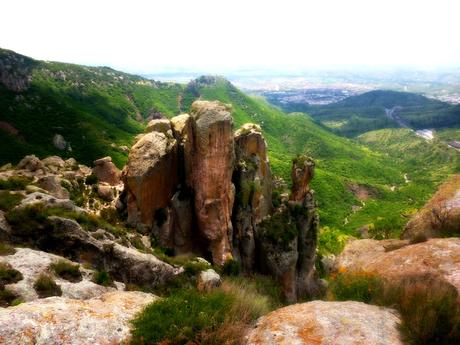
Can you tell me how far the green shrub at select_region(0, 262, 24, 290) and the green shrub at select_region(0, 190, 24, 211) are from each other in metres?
6.75

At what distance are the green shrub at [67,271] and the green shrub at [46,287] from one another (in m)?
1.16

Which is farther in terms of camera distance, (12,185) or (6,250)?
(12,185)

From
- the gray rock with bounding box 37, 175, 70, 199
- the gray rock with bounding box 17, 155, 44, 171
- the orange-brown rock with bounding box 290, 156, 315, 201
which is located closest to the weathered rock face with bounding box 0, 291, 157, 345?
the gray rock with bounding box 37, 175, 70, 199

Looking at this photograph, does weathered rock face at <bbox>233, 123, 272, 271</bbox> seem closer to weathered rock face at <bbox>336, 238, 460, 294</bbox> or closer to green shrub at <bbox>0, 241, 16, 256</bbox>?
weathered rock face at <bbox>336, 238, 460, 294</bbox>

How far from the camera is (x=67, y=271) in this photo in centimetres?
1230

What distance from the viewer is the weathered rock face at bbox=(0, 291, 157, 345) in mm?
7402

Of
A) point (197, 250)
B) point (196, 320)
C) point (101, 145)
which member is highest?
point (196, 320)

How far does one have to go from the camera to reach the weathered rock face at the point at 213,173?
31.3m

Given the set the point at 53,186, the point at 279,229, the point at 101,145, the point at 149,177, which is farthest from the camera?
the point at 101,145

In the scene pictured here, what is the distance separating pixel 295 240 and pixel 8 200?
Result: 26.6m

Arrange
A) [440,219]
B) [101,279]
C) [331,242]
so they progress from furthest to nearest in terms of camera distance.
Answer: [331,242] < [440,219] < [101,279]

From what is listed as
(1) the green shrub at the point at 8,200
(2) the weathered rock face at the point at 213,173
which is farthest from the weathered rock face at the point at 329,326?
(2) the weathered rock face at the point at 213,173

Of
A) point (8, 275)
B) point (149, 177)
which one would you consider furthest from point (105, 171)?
point (8, 275)

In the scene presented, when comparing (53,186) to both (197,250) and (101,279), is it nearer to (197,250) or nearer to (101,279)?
(197,250)
